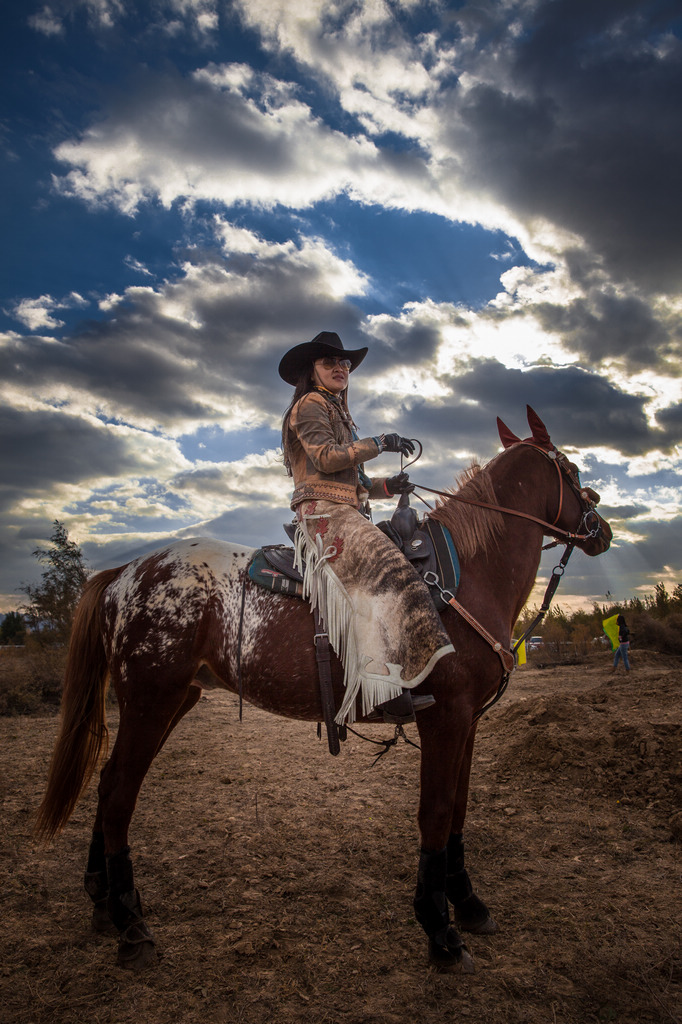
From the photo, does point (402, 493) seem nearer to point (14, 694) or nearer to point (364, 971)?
point (364, 971)

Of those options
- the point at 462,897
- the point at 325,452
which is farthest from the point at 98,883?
the point at 325,452

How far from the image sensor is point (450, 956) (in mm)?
2840

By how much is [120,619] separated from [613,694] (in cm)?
789

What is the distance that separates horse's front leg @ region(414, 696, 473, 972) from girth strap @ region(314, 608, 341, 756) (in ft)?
1.76

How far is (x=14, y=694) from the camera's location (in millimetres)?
10062

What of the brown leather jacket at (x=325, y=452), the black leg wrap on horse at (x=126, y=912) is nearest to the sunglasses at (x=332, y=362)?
the brown leather jacket at (x=325, y=452)

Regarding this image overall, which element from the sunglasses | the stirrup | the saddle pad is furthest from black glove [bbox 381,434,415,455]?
the stirrup

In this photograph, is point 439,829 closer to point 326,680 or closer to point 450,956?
point 450,956

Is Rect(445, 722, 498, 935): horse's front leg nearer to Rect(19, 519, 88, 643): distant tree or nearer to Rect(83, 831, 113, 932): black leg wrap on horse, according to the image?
Rect(83, 831, 113, 932): black leg wrap on horse

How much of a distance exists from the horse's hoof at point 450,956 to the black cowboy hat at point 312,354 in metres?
3.73

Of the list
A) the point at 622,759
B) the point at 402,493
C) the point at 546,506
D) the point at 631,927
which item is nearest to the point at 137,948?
the point at 631,927

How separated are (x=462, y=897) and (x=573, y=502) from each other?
2769 millimetres

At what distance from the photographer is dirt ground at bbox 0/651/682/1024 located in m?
2.59

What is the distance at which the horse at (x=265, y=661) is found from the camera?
2963 mm
